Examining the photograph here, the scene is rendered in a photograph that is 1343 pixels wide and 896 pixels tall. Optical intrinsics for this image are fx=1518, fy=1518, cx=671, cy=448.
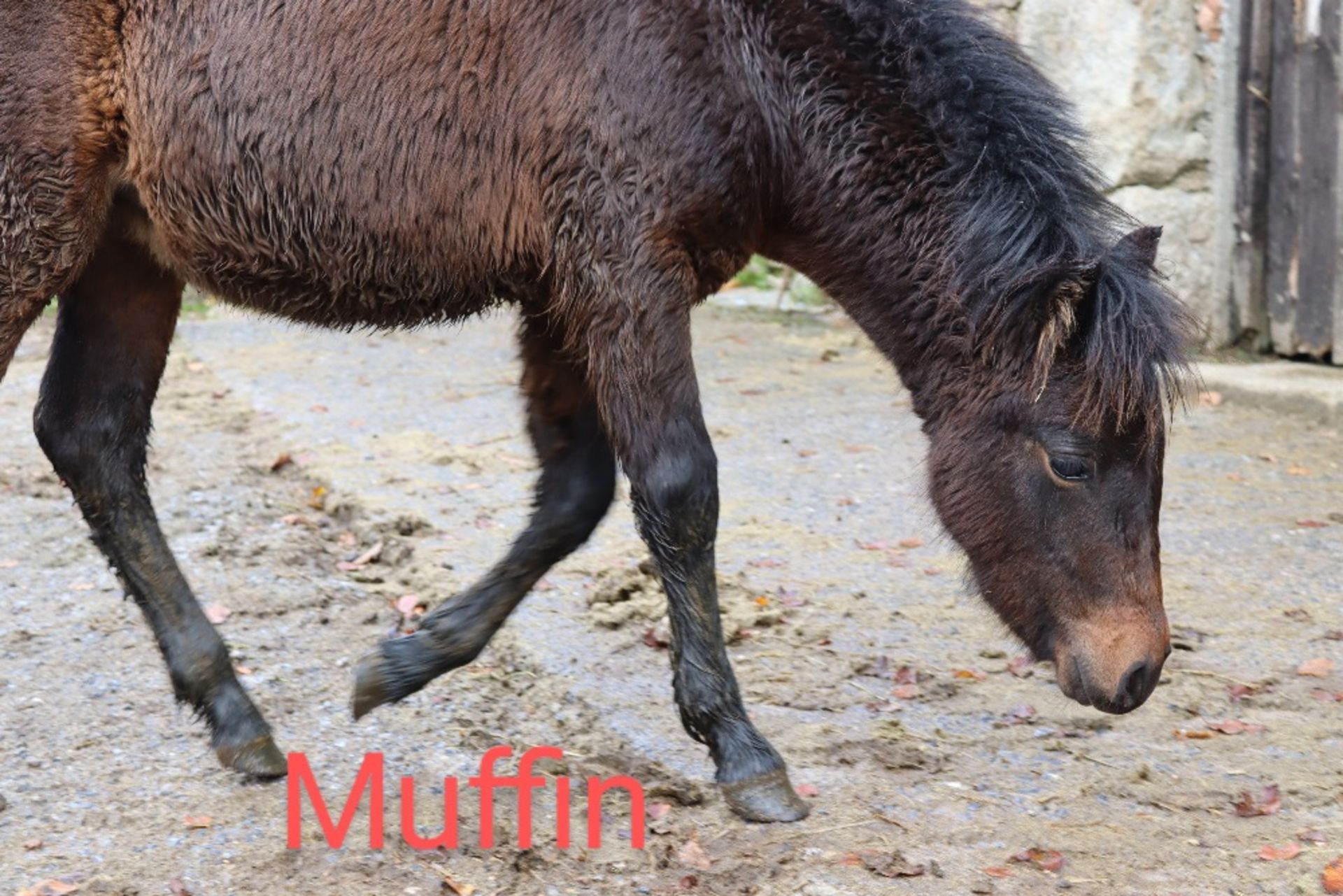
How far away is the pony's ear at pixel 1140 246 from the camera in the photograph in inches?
139

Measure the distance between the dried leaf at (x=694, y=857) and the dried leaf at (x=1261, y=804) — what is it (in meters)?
1.30

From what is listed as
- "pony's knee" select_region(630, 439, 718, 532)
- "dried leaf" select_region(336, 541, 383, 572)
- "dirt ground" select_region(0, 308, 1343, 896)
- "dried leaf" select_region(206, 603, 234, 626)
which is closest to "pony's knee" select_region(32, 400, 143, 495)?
"dirt ground" select_region(0, 308, 1343, 896)

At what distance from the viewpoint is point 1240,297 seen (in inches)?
311

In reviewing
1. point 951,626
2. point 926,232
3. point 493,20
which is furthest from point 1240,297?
point 493,20

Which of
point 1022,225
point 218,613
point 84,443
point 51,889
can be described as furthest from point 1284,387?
point 51,889

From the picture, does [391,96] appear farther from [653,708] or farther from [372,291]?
[653,708]

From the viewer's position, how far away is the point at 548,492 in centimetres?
415

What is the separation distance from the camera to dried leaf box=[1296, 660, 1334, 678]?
451 cm

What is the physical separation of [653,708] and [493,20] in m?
1.94

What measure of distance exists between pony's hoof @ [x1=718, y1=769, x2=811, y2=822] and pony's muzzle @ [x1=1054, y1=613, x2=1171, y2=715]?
2.39 feet

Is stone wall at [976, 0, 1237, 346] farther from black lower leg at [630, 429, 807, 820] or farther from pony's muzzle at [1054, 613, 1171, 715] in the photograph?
black lower leg at [630, 429, 807, 820]

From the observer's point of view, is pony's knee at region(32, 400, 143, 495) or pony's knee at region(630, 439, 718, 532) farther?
pony's knee at region(32, 400, 143, 495)

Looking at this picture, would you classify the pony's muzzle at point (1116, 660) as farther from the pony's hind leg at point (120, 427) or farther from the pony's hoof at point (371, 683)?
the pony's hind leg at point (120, 427)

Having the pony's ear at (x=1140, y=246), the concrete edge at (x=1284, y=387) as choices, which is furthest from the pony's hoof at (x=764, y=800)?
the concrete edge at (x=1284, y=387)
